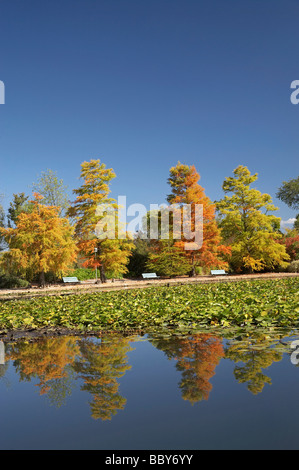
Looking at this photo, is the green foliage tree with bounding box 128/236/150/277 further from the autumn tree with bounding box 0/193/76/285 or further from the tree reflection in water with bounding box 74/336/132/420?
the tree reflection in water with bounding box 74/336/132/420

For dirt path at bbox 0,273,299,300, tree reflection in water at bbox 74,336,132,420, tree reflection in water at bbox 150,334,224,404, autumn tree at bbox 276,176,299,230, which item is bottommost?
dirt path at bbox 0,273,299,300

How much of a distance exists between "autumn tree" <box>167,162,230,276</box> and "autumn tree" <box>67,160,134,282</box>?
15.6 feet

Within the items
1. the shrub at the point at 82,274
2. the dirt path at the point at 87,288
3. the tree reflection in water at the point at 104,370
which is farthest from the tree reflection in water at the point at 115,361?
the shrub at the point at 82,274

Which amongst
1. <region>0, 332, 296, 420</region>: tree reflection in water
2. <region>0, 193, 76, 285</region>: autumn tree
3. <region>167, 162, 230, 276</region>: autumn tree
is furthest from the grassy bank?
<region>167, 162, 230, 276</region>: autumn tree

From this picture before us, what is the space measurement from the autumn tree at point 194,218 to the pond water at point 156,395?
846 inches

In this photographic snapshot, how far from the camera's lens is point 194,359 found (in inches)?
205

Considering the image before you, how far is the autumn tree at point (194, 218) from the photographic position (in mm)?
27750

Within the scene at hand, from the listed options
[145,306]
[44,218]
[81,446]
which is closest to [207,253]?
[44,218]

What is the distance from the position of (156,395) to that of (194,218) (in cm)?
2400

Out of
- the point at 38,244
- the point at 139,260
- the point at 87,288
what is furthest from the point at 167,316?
the point at 139,260

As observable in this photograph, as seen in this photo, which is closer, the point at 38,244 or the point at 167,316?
the point at 167,316

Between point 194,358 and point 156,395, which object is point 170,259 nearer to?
point 194,358

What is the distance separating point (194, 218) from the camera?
27578mm

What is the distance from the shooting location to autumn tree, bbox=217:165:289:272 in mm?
29203
